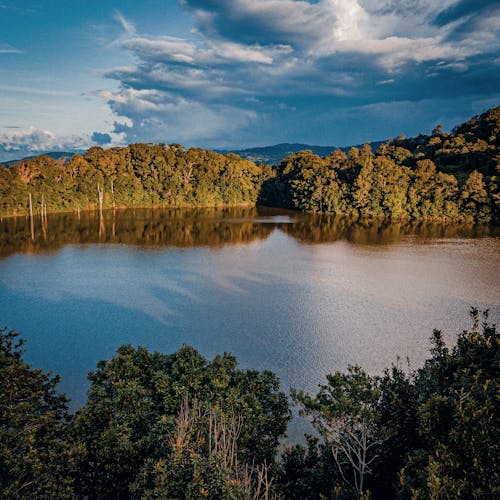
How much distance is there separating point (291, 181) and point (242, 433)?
77.9 metres

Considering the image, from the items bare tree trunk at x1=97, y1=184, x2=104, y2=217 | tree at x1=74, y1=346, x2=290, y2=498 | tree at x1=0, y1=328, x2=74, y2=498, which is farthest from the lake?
bare tree trunk at x1=97, y1=184, x2=104, y2=217

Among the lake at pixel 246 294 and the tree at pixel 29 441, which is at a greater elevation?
the tree at pixel 29 441

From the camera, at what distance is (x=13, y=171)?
202 feet

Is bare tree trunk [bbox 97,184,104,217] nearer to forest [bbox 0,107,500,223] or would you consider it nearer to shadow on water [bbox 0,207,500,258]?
forest [bbox 0,107,500,223]

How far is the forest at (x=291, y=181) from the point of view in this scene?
209ft

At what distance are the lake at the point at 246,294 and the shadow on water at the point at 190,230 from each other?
0.49 meters

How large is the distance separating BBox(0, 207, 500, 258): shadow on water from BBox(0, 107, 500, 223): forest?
4.84 meters

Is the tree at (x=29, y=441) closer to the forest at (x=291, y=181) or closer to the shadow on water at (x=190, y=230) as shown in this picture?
the shadow on water at (x=190, y=230)

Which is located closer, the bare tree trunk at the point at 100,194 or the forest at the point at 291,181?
the forest at the point at 291,181

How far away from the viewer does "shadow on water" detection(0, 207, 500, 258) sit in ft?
146

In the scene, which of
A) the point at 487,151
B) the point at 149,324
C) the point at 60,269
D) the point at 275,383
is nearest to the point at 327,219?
the point at 487,151

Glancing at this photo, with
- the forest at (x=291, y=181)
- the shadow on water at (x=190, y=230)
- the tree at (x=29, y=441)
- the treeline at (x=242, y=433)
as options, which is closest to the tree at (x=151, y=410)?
the treeline at (x=242, y=433)

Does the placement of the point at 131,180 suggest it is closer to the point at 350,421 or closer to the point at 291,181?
A: the point at 291,181

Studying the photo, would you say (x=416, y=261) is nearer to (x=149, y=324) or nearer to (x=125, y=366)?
(x=149, y=324)
